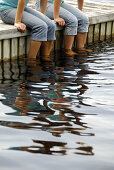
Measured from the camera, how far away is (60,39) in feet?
26.4

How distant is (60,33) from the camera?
7961 mm

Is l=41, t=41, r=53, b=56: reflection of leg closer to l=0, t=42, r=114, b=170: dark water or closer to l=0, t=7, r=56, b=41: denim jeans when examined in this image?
l=0, t=7, r=56, b=41: denim jeans

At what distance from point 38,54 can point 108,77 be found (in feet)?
5.27

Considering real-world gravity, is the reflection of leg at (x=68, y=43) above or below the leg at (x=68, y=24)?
below

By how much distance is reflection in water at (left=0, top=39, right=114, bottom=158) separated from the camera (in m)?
3.99

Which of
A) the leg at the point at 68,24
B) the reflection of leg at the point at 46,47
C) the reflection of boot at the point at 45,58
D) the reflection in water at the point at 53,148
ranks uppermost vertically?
the leg at the point at 68,24

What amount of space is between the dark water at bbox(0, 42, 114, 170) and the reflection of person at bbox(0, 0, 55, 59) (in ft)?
1.10

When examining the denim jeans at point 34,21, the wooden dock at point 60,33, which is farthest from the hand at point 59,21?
the denim jeans at point 34,21

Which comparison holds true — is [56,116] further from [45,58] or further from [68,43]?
[68,43]

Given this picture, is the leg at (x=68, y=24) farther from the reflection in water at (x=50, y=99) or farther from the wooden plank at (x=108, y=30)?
the wooden plank at (x=108, y=30)

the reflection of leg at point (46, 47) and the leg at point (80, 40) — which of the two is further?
the leg at point (80, 40)

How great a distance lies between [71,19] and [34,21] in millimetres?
893

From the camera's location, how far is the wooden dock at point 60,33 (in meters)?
6.89

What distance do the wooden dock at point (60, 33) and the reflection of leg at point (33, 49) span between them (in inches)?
6.2
